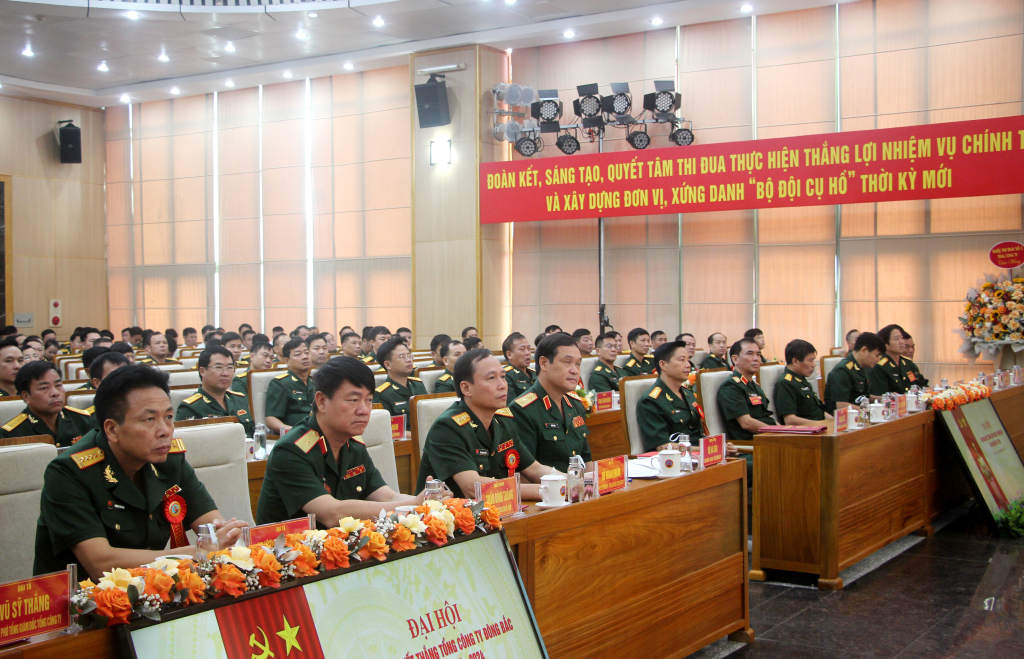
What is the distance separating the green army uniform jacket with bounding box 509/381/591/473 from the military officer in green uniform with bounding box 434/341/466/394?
2.12 metres

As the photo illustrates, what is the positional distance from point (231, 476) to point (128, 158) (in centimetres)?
1334

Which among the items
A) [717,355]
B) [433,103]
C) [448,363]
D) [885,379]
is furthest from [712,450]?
[433,103]

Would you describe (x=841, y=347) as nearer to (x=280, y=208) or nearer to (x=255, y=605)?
(x=280, y=208)

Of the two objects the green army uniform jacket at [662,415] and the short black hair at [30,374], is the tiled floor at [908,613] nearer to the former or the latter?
the green army uniform jacket at [662,415]

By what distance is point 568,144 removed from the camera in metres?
10.6

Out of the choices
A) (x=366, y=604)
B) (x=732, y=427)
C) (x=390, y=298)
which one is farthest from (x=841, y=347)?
(x=366, y=604)

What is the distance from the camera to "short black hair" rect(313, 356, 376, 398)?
2.51m

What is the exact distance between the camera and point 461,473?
2799mm

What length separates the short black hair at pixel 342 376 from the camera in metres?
2.51

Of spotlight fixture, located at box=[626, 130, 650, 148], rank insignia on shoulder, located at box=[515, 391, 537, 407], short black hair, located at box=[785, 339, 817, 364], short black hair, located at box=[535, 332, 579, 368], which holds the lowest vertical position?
rank insignia on shoulder, located at box=[515, 391, 537, 407]

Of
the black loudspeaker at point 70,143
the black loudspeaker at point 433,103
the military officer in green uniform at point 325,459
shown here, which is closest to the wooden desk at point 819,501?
the military officer in green uniform at point 325,459

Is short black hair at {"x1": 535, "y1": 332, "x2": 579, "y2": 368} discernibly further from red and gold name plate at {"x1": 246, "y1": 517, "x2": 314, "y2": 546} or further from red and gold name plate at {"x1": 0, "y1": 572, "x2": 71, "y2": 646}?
red and gold name plate at {"x1": 0, "y1": 572, "x2": 71, "y2": 646}

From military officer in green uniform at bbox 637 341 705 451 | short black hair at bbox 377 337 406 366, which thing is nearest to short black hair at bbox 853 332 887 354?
military officer in green uniform at bbox 637 341 705 451

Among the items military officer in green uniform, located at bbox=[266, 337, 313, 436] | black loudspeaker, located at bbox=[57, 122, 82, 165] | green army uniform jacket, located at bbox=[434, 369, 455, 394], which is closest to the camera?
military officer in green uniform, located at bbox=[266, 337, 313, 436]
